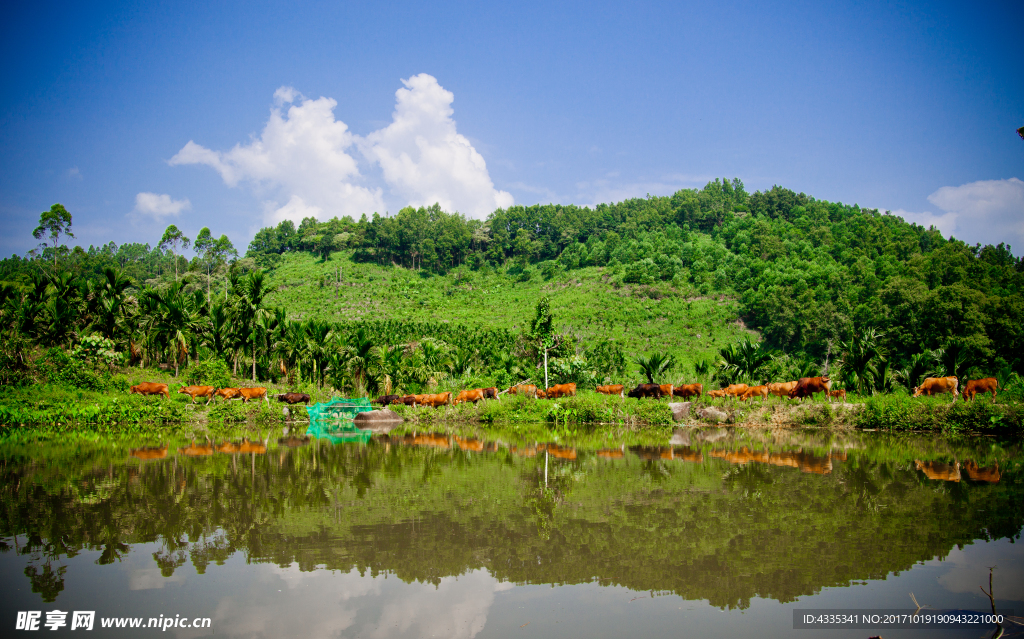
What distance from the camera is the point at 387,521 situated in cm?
892

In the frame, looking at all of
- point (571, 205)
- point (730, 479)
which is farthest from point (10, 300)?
point (571, 205)

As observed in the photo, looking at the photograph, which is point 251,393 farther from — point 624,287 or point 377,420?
point 624,287

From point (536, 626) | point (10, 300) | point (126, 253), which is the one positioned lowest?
point (536, 626)

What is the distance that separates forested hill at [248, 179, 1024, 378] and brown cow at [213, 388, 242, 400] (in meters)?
28.6

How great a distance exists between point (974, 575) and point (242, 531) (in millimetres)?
10407

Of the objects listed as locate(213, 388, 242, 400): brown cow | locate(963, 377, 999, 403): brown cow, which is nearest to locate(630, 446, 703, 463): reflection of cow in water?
locate(963, 377, 999, 403): brown cow

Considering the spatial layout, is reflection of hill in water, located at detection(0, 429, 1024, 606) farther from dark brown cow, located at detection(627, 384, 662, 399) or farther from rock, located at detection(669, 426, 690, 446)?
dark brown cow, located at detection(627, 384, 662, 399)

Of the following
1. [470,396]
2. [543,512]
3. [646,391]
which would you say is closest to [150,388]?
[470,396]

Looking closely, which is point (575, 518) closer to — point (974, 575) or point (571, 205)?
point (974, 575)

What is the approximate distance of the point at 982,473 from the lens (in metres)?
12.6

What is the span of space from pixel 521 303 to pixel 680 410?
52.0 metres

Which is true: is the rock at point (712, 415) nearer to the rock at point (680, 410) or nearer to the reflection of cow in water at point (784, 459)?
the rock at point (680, 410)

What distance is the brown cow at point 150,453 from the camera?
47.6ft

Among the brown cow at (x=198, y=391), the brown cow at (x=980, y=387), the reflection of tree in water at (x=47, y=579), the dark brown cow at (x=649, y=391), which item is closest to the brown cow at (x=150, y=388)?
the brown cow at (x=198, y=391)
